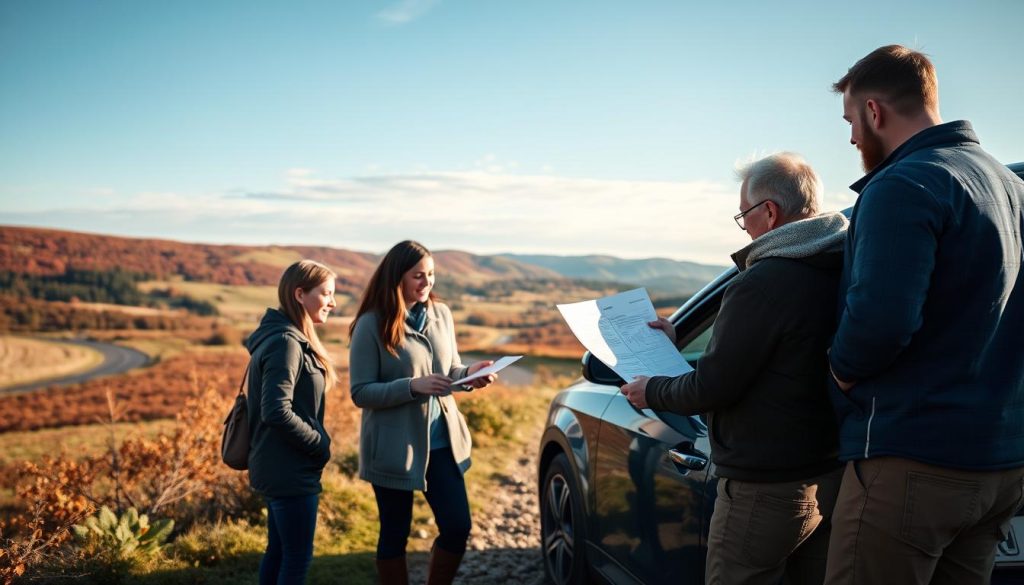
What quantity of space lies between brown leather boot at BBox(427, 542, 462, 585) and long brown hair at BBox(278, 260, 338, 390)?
3.39 ft

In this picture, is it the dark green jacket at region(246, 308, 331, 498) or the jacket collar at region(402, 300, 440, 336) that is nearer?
the dark green jacket at region(246, 308, 331, 498)

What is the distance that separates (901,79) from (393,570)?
3.15 m

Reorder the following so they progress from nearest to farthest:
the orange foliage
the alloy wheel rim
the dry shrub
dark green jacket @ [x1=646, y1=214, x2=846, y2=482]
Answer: dark green jacket @ [x1=646, y1=214, x2=846, y2=482]
the dry shrub
the alloy wheel rim
the orange foliage

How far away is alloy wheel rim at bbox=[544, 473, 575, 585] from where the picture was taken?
416cm

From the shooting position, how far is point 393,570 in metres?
3.81

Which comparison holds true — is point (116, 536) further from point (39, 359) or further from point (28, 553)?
point (39, 359)

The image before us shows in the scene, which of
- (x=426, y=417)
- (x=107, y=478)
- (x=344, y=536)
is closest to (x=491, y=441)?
(x=344, y=536)

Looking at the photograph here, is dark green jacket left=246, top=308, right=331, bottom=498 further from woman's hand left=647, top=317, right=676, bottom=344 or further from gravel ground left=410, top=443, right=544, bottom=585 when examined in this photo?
gravel ground left=410, top=443, right=544, bottom=585

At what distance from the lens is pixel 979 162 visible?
6.23 feet

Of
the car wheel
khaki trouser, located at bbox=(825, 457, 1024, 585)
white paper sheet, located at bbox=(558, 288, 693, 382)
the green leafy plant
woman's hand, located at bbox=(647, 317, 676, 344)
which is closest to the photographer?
khaki trouser, located at bbox=(825, 457, 1024, 585)

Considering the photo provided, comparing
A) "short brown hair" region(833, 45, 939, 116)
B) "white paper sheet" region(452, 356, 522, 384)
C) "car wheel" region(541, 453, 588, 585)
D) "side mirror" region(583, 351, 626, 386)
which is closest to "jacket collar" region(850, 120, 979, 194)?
"short brown hair" region(833, 45, 939, 116)

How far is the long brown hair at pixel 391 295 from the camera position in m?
3.78

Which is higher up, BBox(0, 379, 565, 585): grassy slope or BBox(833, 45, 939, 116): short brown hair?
BBox(833, 45, 939, 116): short brown hair

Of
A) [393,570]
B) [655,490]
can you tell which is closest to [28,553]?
[393,570]
